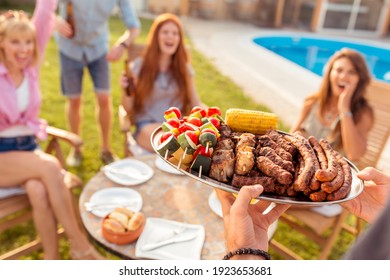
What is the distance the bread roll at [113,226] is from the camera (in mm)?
1947

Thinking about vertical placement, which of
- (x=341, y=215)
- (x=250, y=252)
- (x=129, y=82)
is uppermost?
(x=129, y=82)

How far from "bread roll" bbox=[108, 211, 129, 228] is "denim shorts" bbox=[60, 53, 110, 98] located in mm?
2653

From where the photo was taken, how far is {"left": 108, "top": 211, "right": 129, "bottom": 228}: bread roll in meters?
1.99

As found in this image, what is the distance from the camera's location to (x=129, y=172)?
2635 mm

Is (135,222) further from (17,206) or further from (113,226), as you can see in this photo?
(17,206)

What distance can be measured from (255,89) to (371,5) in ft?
42.8

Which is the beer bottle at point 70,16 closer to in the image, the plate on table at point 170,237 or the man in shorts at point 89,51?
the man in shorts at point 89,51

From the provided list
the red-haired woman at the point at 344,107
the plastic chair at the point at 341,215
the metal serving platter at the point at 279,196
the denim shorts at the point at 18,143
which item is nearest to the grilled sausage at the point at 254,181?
the metal serving platter at the point at 279,196

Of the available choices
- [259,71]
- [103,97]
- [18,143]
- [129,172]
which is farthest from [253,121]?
[259,71]

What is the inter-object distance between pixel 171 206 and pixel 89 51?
266cm

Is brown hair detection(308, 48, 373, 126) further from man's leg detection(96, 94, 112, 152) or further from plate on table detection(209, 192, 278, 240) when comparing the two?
man's leg detection(96, 94, 112, 152)

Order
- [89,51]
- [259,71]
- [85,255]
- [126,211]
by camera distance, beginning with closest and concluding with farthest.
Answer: [126,211], [85,255], [89,51], [259,71]
